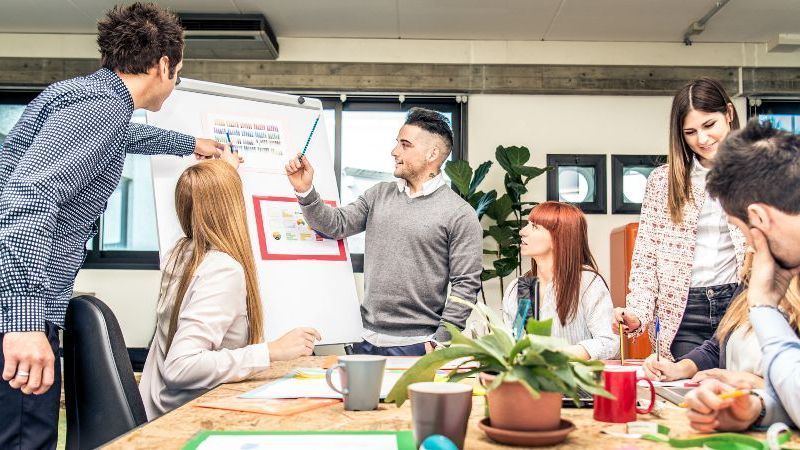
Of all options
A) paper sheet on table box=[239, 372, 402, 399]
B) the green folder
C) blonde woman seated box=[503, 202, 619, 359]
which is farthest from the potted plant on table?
blonde woman seated box=[503, 202, 619, 359]

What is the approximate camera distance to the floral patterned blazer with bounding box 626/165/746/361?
7.18 ft

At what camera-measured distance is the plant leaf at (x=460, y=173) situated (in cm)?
499

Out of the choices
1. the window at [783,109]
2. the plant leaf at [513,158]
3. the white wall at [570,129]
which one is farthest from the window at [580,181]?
the window at [783,109]

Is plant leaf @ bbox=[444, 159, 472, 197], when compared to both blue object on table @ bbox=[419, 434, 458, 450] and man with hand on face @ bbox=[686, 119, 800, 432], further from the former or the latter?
blue object on table @ bbox=[419, 434, 458, 450]

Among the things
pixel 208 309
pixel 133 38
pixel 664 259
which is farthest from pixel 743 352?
pixel 133 38

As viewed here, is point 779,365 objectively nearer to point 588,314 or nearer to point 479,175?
point 588,314

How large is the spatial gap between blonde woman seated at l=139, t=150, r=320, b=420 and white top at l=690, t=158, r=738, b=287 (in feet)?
4.12

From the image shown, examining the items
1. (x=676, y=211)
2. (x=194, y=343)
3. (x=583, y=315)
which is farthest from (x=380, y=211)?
(x=194, y=343)

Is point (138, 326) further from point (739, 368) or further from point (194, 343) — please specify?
point (739, 368)

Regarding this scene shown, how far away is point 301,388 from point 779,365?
2.78 feet

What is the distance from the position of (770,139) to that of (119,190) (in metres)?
5.15

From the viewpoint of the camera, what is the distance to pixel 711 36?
5.35 meters

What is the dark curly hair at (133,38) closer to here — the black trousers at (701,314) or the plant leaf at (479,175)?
the black trousers at (701,314)

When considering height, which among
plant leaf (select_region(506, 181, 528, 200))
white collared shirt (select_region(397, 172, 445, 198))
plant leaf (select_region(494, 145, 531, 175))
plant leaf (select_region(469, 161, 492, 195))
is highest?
plant leaf (select_region(494, 145, 531, 175))
